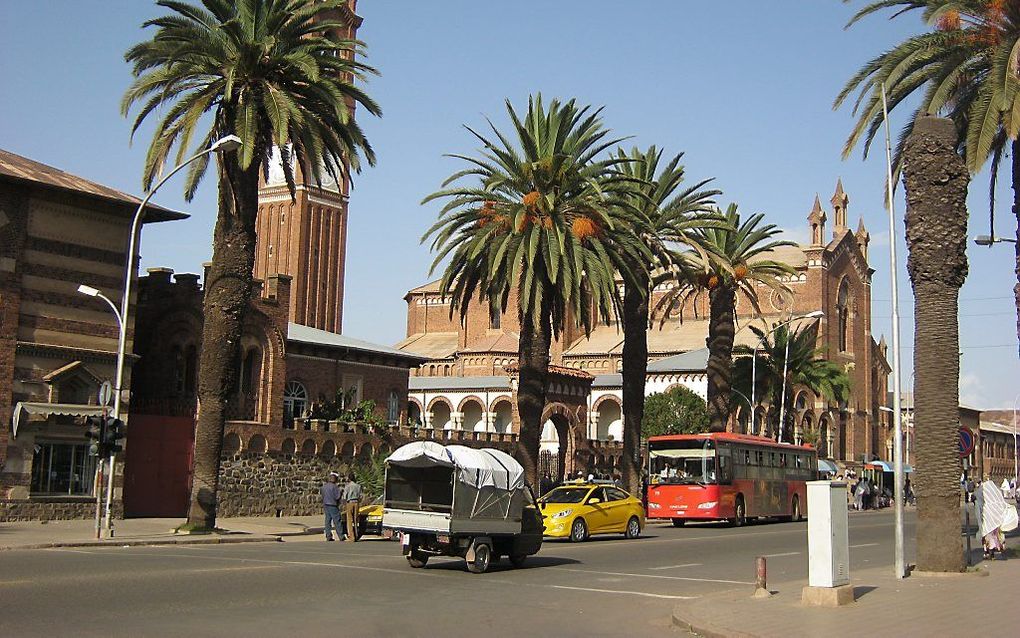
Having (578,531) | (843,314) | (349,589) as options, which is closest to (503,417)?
(843,314)

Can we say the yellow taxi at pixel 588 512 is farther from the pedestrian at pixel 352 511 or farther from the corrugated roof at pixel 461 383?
the corrugated roof at pixel 461 383

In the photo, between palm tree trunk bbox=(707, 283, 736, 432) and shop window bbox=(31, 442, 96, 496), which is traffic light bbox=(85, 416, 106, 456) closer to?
shop window bbox=(31, 442, 96, 496)

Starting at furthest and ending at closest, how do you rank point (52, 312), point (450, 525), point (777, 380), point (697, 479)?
point (777, 380) → point (697, 479) → point (52, 312) → point (450, 525)

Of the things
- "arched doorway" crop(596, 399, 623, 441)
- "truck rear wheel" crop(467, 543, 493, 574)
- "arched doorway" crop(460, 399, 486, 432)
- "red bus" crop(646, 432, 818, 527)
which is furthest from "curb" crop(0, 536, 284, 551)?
"arched doorway" crop(596, 399, 623, 441)

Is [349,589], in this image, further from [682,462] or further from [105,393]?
[682,462]

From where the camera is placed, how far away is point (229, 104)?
89.9ft

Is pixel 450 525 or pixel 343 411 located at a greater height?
pixel 343 411

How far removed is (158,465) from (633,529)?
48.8ft

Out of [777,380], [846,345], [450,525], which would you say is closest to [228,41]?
[450,525]

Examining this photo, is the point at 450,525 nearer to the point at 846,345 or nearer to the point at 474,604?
the point at 474,604

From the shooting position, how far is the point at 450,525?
18344mm

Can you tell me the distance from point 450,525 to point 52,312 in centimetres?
1635

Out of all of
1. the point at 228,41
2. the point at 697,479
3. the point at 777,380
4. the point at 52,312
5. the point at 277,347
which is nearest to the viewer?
the point at 228,41

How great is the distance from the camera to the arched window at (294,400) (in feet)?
140
